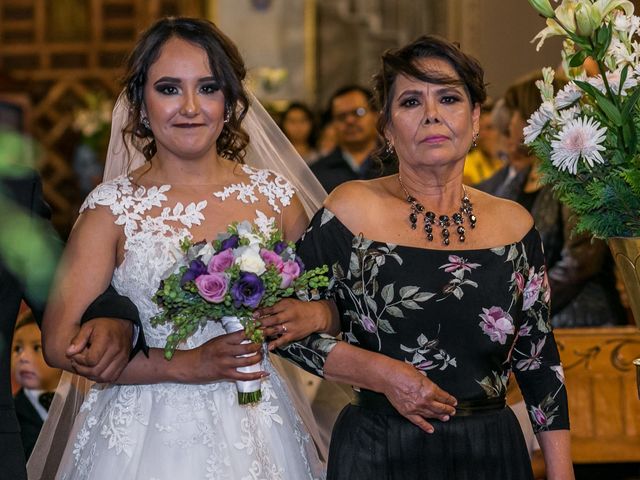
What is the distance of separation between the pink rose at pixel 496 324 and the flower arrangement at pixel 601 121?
0.35 m

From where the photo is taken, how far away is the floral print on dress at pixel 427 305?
344cm

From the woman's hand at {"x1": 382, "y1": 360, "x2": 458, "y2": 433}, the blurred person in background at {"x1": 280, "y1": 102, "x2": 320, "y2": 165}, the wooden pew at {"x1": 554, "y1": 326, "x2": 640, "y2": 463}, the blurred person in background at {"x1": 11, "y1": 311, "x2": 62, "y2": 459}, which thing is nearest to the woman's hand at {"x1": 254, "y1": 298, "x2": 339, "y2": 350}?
the woman's hand at {"x1": 382, "y1": 360, "x2": 458, "y2": 433}

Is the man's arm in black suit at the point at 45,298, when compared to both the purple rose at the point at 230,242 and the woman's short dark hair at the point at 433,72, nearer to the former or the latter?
the purple rose at the point at 230,242

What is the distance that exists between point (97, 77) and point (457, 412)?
47.2 feet

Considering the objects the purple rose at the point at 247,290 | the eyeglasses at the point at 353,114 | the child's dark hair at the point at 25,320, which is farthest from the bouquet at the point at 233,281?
the eyeglasses at the point at 353,114

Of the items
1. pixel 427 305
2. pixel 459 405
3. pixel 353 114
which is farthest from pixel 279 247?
pixel 353 114

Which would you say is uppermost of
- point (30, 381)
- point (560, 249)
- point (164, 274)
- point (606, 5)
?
point (606, 5)

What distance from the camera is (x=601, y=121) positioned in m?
3.22

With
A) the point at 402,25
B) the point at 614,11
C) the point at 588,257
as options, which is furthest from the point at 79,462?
the point at 402,25

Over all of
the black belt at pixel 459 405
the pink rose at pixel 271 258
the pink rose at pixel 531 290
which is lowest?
the black belt at pixel 459 405

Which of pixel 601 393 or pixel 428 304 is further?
pixel 601 393

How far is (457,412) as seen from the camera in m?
3.45

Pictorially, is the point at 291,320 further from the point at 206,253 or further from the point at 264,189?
the point at 264,189

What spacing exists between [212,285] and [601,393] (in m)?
3.26
